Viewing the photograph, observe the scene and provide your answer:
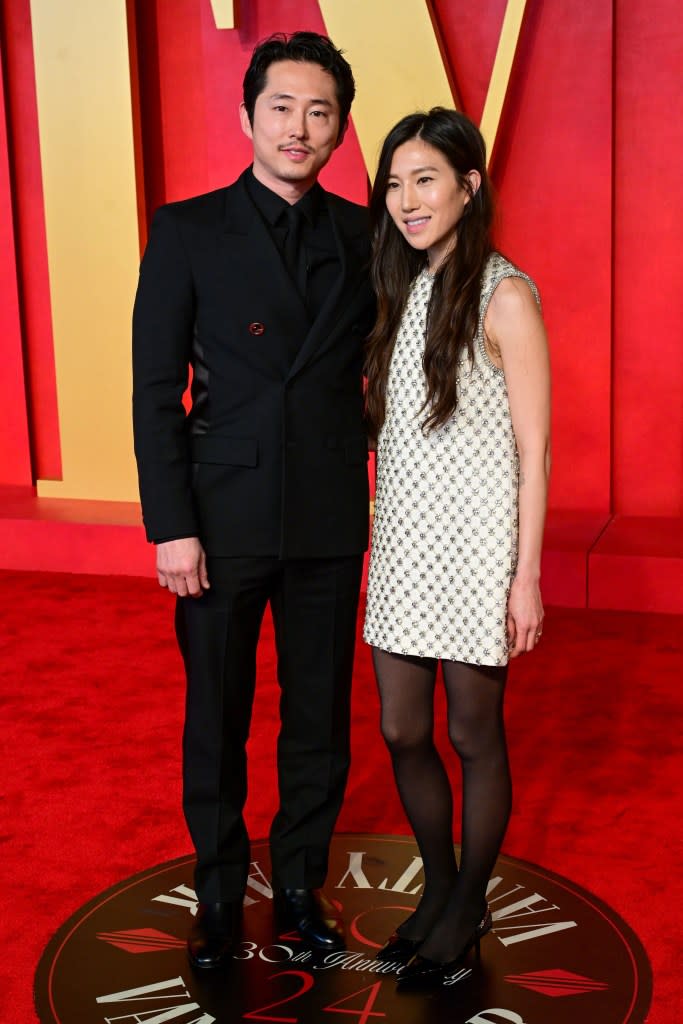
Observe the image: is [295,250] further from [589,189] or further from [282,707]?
[589,189]

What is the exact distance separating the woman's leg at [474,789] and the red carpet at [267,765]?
373mm

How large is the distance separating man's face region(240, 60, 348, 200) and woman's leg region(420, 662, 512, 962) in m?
0.96

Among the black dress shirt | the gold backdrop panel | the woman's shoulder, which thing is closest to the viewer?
the woman's shoulder

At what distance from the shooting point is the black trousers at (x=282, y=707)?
7.68 ft

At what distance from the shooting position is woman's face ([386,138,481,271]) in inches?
82.8

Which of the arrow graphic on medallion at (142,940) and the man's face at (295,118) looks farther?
the arrow graphic on medallion at (142,940)

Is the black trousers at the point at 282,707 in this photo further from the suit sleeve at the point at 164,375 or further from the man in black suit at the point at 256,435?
the suit sleeve at the point at 164,375

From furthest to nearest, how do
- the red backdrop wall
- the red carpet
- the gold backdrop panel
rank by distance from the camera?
the gold backdrop panel < the red backdrop wall < the red carpet

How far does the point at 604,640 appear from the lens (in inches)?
171

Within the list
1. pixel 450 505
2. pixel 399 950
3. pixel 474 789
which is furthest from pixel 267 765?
pixel 450 505

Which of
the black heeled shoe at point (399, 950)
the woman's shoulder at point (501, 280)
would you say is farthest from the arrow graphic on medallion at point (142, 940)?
the woman's shoulder at point (501, 280)

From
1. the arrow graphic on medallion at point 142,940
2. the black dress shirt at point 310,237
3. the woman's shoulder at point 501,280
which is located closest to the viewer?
the woman's shoulder at point 501,280

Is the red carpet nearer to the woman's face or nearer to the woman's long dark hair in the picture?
the woman's long dark hair

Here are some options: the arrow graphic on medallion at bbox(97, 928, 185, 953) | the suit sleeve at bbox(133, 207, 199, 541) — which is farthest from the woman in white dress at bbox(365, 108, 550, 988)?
the arrow graphic on medallion at bbox(97, 928, 185, 953)
